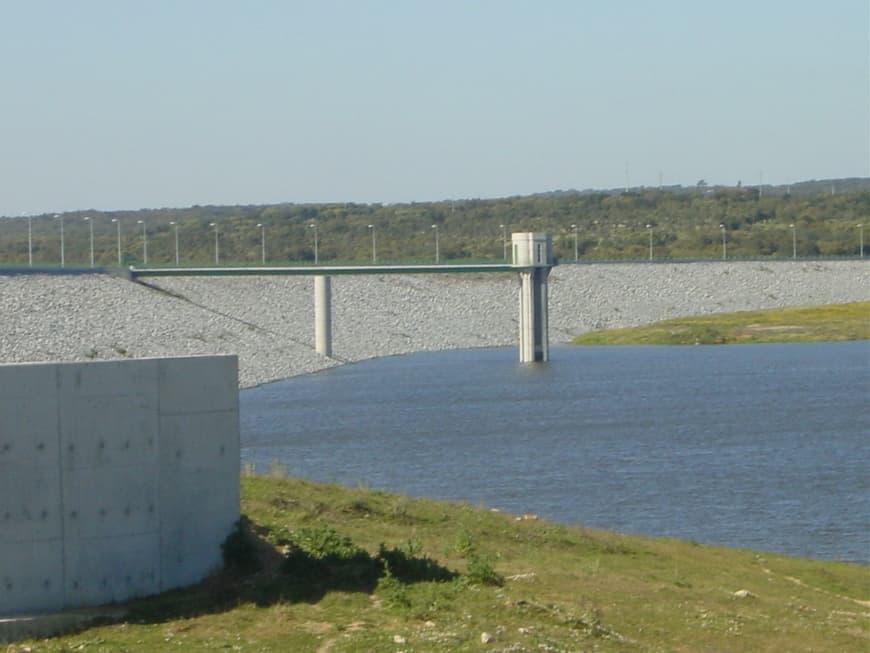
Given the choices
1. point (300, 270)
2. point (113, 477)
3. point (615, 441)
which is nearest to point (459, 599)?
point (113, 477)

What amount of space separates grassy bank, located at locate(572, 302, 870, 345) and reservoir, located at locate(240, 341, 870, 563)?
685 inches

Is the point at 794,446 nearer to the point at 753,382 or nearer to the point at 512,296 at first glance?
the point at 753,382

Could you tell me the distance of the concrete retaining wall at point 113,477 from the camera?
1454 centimetres

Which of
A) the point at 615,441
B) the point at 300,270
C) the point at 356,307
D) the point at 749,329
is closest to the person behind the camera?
the point at 615,441

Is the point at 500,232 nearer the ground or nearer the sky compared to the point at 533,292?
nearer the sky

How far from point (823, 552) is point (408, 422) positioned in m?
24.5

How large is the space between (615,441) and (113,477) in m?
26.9

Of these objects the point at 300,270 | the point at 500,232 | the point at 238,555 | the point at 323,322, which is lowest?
the point at 323,322

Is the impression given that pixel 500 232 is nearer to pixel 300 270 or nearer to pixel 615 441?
pixel 300 270

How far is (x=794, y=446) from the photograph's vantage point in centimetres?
3888

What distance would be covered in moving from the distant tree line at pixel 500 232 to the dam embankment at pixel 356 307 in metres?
18.4

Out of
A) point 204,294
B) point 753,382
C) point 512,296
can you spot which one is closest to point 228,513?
point 753,382

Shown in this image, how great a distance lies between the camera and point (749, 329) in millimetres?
95938

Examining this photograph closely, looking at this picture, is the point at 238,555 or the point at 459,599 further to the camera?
the point at 238,555
